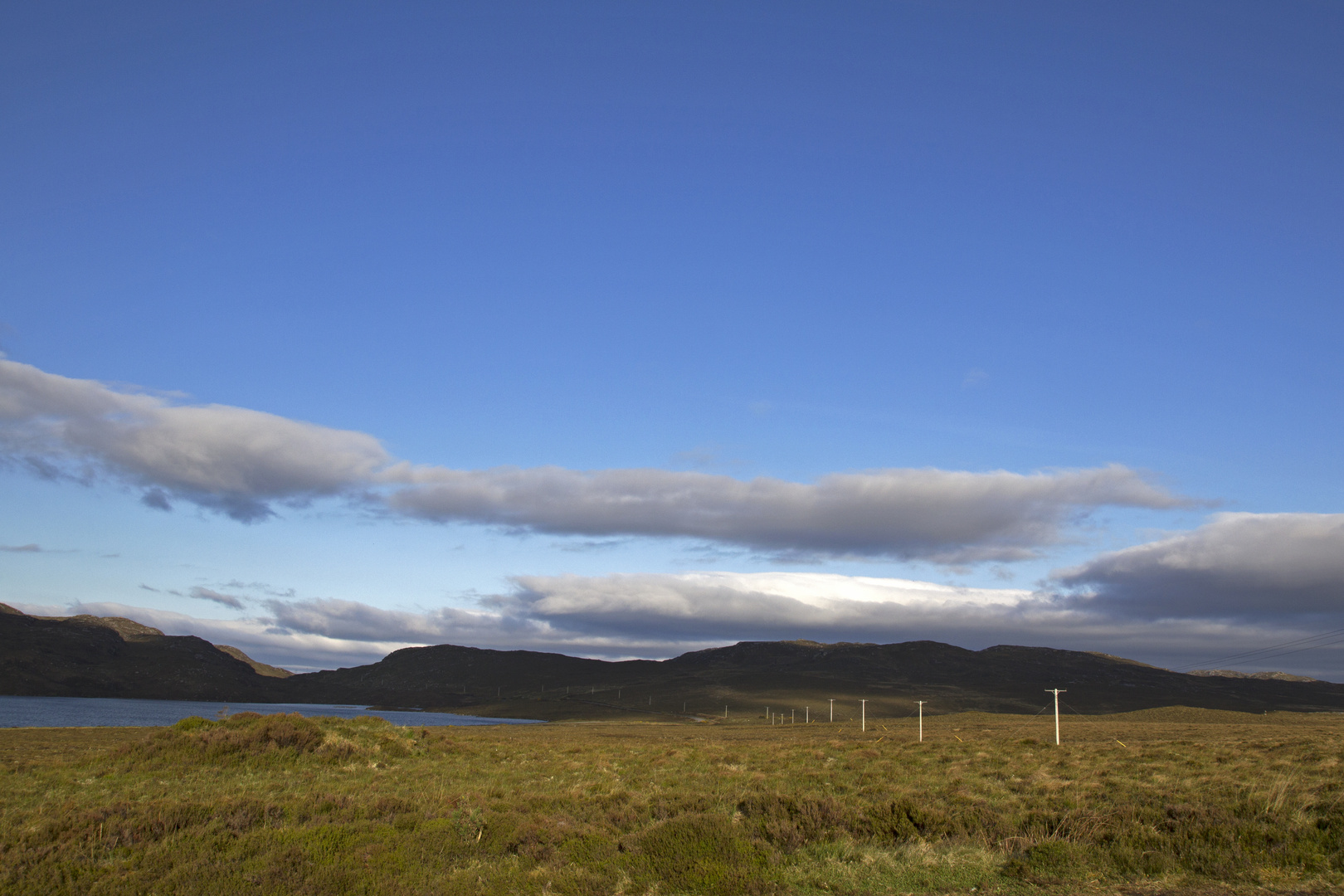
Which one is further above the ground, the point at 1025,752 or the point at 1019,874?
the point at 1019,874

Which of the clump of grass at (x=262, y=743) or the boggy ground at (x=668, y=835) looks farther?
the clump of grass at (x=262, y=743)

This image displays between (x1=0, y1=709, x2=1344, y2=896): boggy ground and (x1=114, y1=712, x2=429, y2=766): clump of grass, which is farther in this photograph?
(x1=114, y1=712, x2=429, y2=766): clump of grass

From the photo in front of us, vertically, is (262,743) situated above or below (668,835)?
below

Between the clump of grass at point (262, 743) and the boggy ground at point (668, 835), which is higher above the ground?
the boggy ground at point (668, 835)

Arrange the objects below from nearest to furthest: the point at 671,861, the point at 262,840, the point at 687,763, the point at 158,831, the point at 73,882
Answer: the point at 73,882
the point at 671,861
the point at 262,840
the point at 158,831
the point at 687,763

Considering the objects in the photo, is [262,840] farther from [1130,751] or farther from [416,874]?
[1130,751]

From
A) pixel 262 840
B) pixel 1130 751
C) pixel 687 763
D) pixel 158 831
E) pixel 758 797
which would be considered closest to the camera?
pixel 262 840

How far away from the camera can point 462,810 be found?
16453mm

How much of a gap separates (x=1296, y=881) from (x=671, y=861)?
8.76 m

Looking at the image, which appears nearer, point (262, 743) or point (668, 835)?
point (668, 835)

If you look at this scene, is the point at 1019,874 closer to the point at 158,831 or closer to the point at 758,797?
the point at 758,797

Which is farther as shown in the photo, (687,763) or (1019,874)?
(687,763)

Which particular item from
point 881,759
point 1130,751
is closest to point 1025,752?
point 1130,751

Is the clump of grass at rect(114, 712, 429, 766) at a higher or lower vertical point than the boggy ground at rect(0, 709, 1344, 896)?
lower
